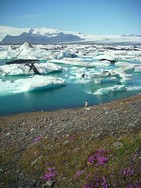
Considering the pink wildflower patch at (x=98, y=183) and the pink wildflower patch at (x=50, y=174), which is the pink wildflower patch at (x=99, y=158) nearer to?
the pink wildflower patch at (x=98, y=183)

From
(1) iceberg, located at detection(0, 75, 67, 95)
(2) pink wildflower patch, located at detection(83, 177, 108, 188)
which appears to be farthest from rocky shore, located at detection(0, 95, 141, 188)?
(1) iceberg, located at detection(0, 75, 67, 95)

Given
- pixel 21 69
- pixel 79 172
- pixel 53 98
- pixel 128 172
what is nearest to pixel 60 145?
pixel 79 172

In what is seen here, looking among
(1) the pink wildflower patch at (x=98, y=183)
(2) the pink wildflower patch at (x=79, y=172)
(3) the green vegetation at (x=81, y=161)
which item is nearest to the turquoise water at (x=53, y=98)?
(3) the green vegetation at (x=81, y=161)

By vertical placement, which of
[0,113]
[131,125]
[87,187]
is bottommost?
[0,113]

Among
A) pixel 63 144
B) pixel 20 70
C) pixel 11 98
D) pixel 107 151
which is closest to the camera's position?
pixel 107 151

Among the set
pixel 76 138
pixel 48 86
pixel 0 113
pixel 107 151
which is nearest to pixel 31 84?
pixel 48 86

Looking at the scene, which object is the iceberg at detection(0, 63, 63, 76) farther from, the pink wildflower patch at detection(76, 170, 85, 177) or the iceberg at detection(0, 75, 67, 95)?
the pink wildflower patch at detection(76, 170, 85, 177)

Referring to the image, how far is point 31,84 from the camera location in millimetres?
29328

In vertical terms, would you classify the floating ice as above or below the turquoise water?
above

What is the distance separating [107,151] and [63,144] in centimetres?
234

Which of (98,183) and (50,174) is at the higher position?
(98,183)

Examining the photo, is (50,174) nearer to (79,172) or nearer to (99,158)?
(79,172)

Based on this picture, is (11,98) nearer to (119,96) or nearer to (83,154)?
(119,96)

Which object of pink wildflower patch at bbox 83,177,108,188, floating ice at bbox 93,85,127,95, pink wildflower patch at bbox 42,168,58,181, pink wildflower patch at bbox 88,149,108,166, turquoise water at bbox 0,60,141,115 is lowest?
turquoise water at bbox 0,60,141,115
